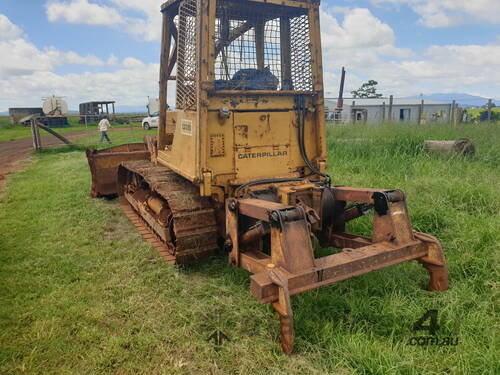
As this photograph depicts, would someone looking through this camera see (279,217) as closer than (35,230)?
Yes

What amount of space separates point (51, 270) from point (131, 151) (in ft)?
11.7

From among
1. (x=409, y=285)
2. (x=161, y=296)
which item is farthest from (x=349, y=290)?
(x=161, y=296)

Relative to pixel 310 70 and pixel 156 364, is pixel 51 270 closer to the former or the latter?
pixel 156 364

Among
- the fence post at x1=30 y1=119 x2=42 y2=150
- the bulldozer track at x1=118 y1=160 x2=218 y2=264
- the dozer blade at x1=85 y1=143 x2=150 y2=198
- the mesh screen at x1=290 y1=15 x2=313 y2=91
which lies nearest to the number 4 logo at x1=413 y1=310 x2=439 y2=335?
the bulldozer track at x1=118 y1=160 x2=218 y2=264

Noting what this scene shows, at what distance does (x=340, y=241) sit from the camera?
4195 millimetres

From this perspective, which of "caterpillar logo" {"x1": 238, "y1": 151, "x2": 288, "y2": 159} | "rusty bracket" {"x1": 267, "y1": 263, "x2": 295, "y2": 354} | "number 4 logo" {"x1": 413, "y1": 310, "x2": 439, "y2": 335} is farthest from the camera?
"caterpillar logo" {"x1": 238, "y1": 151, "x2": 288, "y2": 159}

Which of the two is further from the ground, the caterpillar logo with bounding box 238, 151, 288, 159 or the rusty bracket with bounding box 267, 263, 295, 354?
the caterpillar logo with bounding box 238, 151, 288, 159

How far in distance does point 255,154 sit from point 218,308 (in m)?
1.58

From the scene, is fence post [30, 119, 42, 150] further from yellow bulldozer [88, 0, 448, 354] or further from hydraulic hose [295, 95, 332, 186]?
hydraulic hose [295, 95, 332, 186]

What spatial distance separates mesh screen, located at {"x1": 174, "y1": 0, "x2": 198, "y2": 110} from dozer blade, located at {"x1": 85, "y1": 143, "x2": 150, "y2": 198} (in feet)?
8.45

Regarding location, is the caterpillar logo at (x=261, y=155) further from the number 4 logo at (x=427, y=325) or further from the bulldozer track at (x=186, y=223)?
the number 4 logo at (x=427, y=325)

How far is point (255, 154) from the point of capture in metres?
4.27

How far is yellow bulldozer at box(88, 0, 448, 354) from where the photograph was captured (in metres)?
3.65

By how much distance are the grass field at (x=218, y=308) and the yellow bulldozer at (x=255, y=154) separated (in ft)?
1.18
